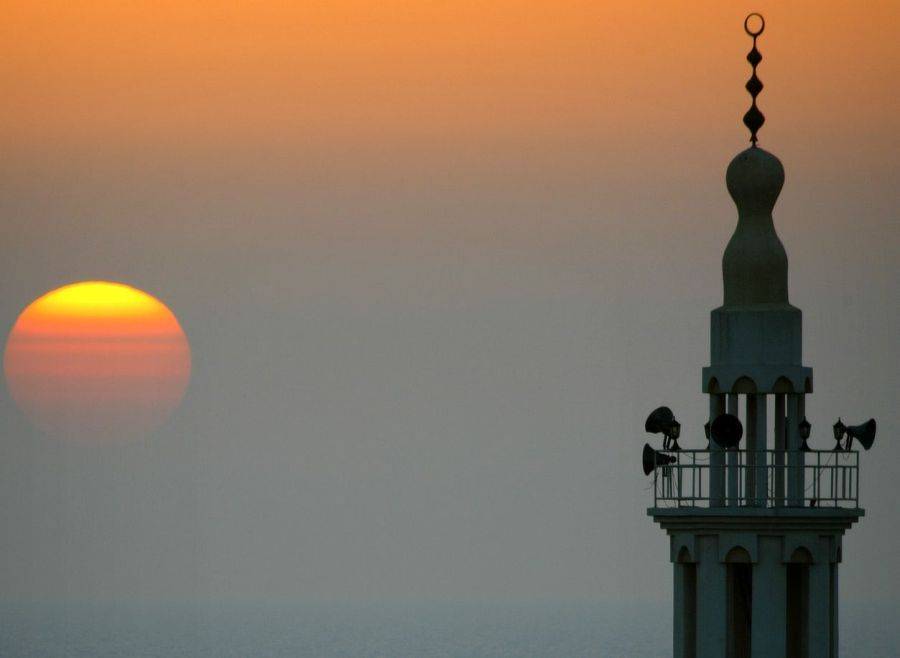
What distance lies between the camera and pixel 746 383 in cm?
6300

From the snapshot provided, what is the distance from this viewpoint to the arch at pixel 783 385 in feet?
206

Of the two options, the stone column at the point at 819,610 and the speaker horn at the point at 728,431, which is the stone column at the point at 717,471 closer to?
the speaker horn at the point at 728,431

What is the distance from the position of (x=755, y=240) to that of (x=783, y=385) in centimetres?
328

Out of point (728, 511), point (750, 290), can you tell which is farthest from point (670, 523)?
point (750, 290)

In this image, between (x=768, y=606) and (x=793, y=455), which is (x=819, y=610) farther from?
(x=793, y=455)

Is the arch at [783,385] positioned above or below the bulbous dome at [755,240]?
below

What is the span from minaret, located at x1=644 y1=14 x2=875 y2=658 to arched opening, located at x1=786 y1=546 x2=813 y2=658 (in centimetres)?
3

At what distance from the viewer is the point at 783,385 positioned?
62906 millimetres

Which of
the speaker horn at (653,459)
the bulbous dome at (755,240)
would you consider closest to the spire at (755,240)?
the bulbous dome at (755,240)

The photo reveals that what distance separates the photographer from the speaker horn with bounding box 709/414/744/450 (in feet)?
205

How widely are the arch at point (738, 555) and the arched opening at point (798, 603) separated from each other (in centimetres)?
95

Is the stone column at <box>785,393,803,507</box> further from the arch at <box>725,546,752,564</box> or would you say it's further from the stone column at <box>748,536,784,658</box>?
the arch at <box>725,546,752,564</box>

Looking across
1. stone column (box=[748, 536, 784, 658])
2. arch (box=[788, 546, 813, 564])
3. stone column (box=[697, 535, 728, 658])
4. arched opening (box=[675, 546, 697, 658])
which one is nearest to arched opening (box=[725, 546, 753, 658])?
stone column (box=[697, 535, 728, 658])

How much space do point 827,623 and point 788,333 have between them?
20.8ft
